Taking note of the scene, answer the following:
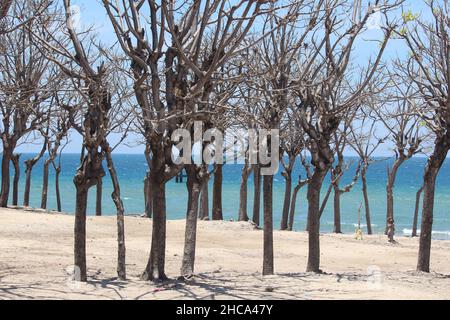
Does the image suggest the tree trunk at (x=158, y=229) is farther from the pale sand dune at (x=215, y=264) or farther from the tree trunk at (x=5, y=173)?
the tree trunk at (x=5, y=173)

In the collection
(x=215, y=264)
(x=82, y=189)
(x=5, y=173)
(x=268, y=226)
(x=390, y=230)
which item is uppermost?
(x=5, y=173)

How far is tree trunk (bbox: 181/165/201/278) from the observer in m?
12.8

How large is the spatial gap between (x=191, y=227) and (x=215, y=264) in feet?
13.6

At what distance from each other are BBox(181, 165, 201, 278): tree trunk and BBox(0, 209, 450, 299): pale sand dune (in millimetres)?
315

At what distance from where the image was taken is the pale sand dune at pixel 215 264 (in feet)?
35.1

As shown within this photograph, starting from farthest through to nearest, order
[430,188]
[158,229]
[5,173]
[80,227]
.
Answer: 1. [5,173]
2. [430,188]
3. [158,229]
4. [80,227]

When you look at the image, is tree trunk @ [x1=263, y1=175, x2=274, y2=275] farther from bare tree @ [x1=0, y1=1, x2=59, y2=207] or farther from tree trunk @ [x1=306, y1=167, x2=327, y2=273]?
bare tree @ [x1=0, y1=1, x2=59, y2=207]

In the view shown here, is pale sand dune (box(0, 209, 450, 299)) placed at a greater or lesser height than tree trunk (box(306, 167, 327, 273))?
lesser

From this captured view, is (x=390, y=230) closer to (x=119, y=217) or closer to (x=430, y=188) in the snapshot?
(x=430, y=188)

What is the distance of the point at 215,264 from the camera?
16906 mm

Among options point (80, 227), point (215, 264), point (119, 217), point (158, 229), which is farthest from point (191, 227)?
point (215, 264)

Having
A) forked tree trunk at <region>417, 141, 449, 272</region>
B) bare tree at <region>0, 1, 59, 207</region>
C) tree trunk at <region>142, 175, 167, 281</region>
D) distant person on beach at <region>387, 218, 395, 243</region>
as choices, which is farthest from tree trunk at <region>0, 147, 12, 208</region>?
forked tree trunk at <region>417, 141, 449, 272</region>

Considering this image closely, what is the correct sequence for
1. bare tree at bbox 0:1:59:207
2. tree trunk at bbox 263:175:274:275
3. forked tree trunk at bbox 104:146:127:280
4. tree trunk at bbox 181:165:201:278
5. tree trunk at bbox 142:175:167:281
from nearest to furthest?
tree trunk at bbox 142:175:167:281, forked tree trunk at bbox 104:146:127:280, tree trunk at bbox 181:165:201:278, tree trunk at bbox 263:175:274:275, bare tree at bbox 0:1:59:207

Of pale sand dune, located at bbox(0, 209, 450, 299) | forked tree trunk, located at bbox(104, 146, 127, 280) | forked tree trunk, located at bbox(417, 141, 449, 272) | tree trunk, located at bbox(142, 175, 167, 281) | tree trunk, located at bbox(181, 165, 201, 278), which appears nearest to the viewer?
pale sand dune, located at bbox(0, 209, 450, 299)
